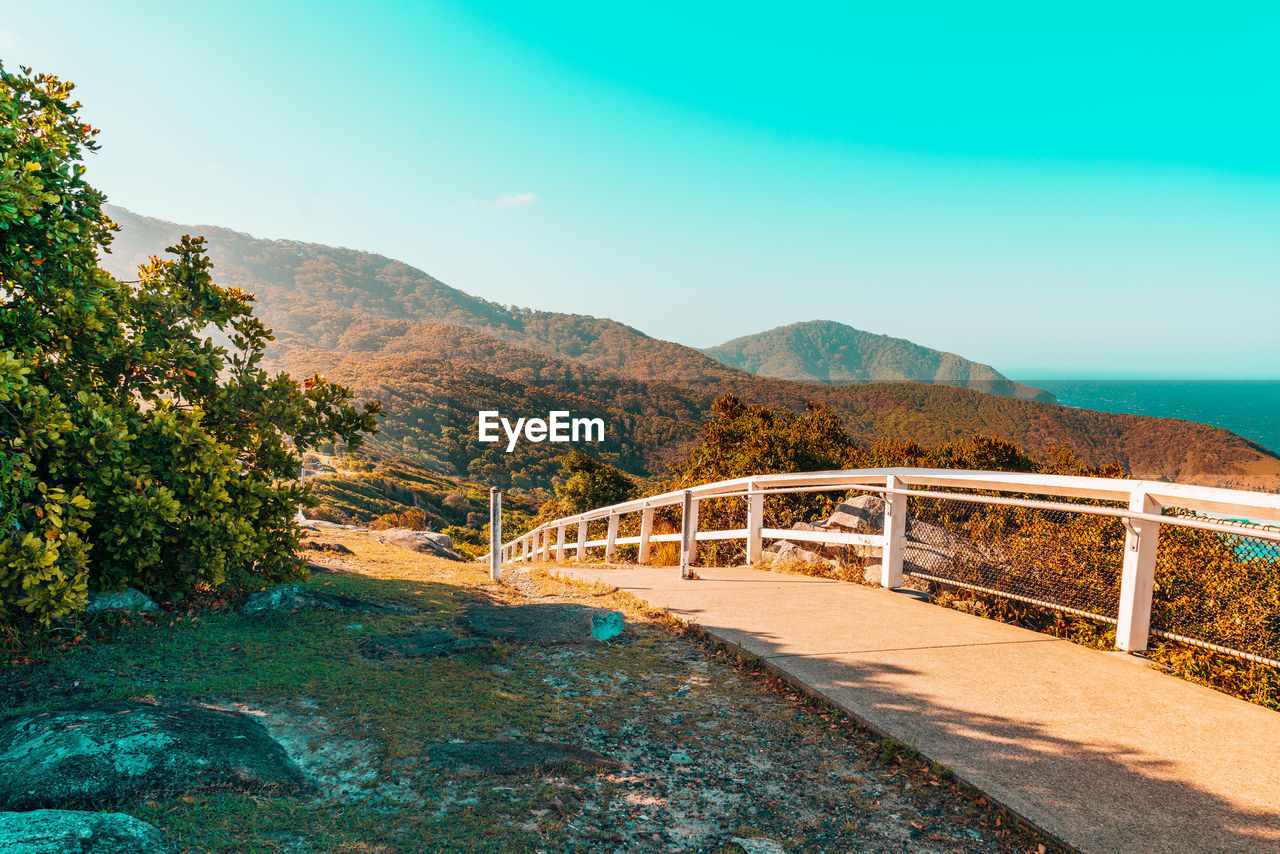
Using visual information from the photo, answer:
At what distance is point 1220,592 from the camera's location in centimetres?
439

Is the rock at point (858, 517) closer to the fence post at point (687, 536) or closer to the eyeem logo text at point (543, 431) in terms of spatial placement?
the fence post at point (687, 536)

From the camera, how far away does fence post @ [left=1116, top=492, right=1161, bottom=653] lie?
4441mm

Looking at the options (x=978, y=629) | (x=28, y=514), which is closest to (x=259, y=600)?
(x=28, y=514)

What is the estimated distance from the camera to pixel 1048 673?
4.34 meters

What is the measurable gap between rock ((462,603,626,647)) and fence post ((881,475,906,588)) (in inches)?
111

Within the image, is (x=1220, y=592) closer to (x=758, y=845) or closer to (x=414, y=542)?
(x=758, y=845)

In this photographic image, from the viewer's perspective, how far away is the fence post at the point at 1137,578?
4.44 m

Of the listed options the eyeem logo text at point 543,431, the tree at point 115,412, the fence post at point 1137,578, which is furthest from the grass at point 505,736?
the eyeem logo text at point 543,431

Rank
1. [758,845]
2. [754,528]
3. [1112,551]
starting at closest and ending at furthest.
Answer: [758,845] < [1112,551] < [754,528]

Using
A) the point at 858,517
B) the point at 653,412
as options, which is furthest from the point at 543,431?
the point at 858,517

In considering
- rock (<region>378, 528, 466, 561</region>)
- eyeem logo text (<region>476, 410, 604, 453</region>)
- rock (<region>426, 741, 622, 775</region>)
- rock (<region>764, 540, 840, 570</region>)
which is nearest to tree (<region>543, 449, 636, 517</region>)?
rock (<region>378, 528, 466, 561</region>)

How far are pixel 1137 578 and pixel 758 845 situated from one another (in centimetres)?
354

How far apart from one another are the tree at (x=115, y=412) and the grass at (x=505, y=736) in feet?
1.73

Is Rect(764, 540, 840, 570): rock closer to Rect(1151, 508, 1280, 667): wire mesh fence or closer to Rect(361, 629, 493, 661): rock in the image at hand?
Rect(1151, 508, 1280, 667): wire mesh fence
